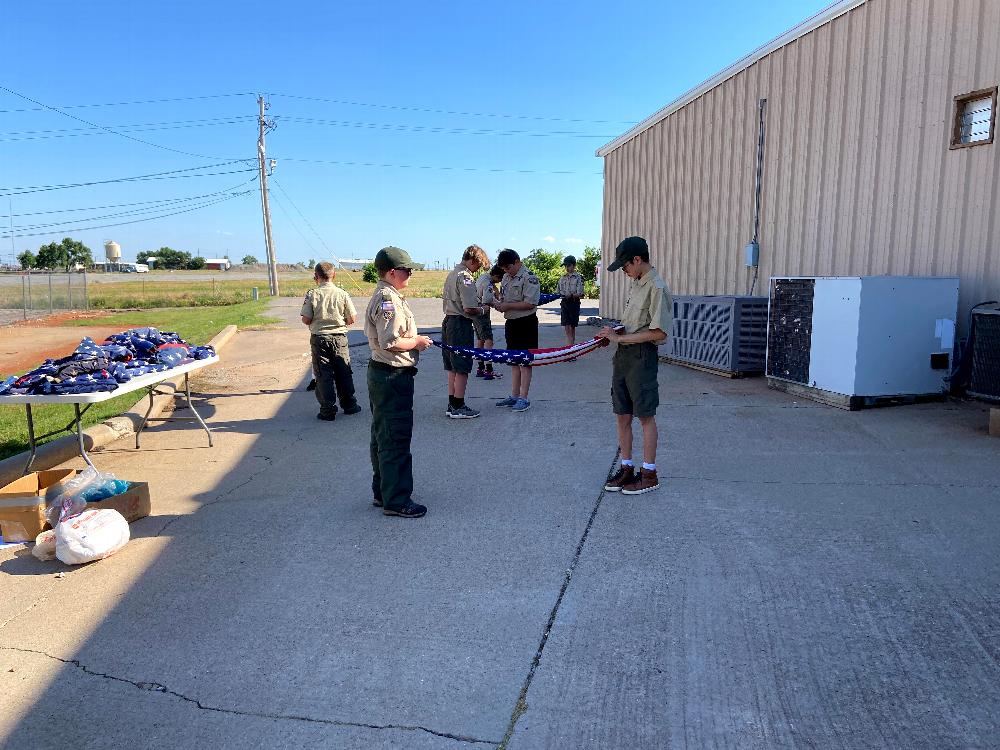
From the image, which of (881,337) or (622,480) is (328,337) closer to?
(622,480)

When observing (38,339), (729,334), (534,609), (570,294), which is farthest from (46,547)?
(38,339)

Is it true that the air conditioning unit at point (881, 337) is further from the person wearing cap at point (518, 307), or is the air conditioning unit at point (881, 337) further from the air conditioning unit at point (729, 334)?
the person wearing cap at point (518, 307)

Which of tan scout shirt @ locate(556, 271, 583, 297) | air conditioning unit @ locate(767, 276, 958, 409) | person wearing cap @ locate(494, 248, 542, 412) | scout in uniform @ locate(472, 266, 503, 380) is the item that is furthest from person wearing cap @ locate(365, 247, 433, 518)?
tan scout shirt @ locate(556, 271, 583, 297)

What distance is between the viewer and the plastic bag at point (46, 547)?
412cm

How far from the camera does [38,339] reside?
1855 cm

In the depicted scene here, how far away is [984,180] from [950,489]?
4.26m

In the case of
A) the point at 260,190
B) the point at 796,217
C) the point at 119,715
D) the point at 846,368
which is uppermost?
the point at 260,190

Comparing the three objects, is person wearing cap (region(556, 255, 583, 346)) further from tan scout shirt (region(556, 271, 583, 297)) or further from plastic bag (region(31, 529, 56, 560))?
plastic bag (region(31, 529, 56, 560))

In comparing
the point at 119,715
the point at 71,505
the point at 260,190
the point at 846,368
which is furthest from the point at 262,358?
the point at 260,190

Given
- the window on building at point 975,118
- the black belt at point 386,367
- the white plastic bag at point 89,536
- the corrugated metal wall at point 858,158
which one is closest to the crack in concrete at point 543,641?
the black belt at point 386,367

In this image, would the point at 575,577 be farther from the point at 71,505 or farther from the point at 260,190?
the point at 260,190

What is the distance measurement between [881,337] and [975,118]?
2.64 m

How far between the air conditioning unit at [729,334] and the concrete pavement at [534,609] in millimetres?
3592

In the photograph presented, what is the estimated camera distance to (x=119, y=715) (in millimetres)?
2670
